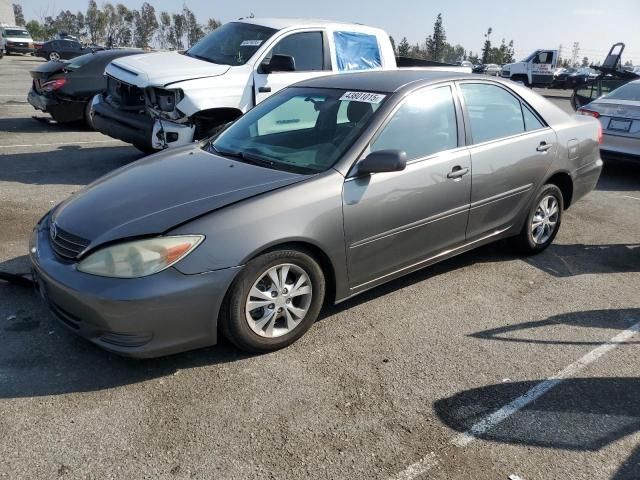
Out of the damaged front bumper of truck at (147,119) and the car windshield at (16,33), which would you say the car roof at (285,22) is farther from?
the car windshield at (16,33)

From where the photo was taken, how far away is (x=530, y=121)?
4855 millimetres

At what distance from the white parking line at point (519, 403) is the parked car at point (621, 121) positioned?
201 inches

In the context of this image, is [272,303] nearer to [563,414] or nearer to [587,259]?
[563,414]

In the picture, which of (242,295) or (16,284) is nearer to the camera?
(242,295)

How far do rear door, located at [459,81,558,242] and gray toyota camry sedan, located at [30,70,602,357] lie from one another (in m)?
0.01

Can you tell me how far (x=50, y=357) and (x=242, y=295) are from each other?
120cm

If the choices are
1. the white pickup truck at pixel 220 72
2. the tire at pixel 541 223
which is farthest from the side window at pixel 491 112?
the white pickup truck at pixel 220 72

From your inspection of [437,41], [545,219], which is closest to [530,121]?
[545,219]

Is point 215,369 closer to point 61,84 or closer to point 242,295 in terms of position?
point 242,295

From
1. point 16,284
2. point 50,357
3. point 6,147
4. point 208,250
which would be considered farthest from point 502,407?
point 6,147

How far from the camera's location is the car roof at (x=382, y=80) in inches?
161

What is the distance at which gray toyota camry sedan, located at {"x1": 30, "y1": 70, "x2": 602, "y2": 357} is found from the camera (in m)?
2.96

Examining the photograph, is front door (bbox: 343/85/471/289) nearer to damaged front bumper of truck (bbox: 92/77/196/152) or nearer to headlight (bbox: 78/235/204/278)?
headlight (bbox: 78/235/204/278)

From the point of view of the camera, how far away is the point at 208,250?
9.81ft
